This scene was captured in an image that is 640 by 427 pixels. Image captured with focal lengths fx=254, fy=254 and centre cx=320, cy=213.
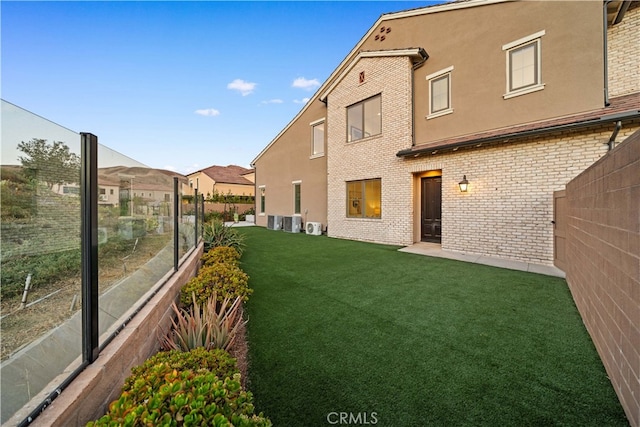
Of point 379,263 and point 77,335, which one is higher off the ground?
point 77,335

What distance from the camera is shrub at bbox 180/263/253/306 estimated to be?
11.1 feet

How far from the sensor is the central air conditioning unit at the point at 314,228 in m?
12.0

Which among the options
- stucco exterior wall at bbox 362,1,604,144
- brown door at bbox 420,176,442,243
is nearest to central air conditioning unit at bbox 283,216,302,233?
brown door at bbox 420,176,442,243

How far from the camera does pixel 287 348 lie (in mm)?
2674

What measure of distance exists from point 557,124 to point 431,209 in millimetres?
3920

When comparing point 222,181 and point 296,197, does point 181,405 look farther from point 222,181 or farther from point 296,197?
point 222,181

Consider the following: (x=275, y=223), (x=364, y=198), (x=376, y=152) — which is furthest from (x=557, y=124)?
(x=275, y=223)

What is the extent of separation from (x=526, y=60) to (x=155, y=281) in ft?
31.1

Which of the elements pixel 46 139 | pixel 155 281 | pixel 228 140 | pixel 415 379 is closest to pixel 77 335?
pixel 46 139

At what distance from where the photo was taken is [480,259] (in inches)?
256

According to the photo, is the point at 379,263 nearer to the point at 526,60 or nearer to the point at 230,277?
the point at 230,277

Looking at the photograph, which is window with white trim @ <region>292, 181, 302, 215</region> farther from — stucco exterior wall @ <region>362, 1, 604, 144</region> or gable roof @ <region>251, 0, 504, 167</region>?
stucco exterior wall @ <region>362, 1, 604, 144</region>

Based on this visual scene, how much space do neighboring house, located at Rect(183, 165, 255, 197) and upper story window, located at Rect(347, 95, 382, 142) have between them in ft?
68.8

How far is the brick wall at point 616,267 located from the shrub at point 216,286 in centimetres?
355
